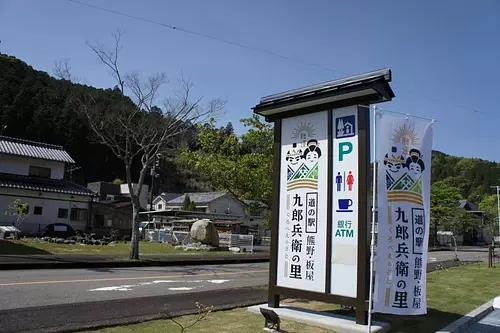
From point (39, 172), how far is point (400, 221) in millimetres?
36398

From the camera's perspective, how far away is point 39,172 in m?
36.2

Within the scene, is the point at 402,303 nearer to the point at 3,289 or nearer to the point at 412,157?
the point at 412,157

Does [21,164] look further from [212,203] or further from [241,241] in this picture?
[212,203]

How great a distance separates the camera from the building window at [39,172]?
35781 millimetres

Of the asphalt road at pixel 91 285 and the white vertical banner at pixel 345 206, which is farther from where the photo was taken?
the asphalt road at pixel 91 285

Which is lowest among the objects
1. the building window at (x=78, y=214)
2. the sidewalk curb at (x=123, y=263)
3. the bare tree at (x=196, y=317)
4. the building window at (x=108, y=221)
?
the sidewalk curb at (x=123, y=263)

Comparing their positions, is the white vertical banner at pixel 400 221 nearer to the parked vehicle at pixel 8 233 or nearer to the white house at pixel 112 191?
the parked vehicle at pixel 8 233

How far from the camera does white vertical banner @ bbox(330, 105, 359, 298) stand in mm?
6273

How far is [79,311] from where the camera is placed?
22.8ft

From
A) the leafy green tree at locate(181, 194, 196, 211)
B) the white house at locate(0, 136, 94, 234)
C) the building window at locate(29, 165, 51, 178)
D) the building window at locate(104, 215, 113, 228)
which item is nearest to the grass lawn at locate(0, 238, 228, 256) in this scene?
the white house at locate(0, 136, 94, 234)

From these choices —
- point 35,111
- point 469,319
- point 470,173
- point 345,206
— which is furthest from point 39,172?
point 470,173

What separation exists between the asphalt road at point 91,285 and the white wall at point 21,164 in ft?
82.5

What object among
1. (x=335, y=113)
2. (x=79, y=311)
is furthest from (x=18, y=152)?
(x=335, y=113)

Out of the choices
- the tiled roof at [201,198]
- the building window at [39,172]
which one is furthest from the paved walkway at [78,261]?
the tiled roof at [201,198]
